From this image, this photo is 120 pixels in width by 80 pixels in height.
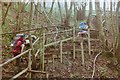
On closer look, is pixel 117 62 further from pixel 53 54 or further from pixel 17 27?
pixel 17 27

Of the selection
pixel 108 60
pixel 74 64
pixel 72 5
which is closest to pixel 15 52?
pixel 74 64

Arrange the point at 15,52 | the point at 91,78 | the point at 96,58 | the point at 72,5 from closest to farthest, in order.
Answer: the point at 15,52
the point at 91,78
the point at 96,58
the point at 72,5

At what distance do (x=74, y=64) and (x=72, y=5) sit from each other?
6.91m

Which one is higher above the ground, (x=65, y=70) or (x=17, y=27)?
(x=17, y=27)

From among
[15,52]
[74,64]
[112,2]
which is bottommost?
[74,64]

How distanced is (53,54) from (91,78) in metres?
1.96

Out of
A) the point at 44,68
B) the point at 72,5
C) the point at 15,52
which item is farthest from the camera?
the point at 72,5

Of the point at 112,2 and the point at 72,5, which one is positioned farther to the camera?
the point at 72,5

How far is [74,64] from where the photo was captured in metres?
10.5

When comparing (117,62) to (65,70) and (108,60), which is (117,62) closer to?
(108,60)

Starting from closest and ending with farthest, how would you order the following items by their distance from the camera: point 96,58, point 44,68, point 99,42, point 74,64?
point 44,68 < point 74,64 < point 96,58 < point 99,42

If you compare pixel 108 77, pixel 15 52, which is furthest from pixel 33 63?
pixel 108 77

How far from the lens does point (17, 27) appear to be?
12414mm

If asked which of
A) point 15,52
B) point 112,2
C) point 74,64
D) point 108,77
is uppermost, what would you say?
point 112,2
